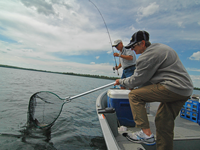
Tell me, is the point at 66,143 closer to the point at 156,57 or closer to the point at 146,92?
the point at 146,92

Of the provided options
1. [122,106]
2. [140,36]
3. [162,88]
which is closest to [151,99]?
[162,88]

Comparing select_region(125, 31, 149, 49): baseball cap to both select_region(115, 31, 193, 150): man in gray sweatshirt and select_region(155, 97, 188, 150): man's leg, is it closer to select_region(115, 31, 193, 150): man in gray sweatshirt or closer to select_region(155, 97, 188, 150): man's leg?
select_region(115, 31, 193, 150): man in gray sweatshirt

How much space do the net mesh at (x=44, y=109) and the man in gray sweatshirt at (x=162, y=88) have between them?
2056mm

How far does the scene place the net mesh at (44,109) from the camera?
2.95 m

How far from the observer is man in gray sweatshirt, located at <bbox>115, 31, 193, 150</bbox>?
4.97 ft

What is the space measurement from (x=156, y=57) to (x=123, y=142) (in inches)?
54.4

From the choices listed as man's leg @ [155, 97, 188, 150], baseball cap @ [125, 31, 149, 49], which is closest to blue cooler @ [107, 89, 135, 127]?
man's leg @ [155, 97, 188, 150]

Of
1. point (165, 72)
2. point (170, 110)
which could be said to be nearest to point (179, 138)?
point (170, 110)

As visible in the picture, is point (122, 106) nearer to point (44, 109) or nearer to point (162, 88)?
point (162, 88)

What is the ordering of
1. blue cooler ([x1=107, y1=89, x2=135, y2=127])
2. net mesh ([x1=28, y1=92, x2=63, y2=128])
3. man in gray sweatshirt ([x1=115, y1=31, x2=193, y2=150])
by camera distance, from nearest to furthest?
man in gray sweatshirt ([x1=115, y1=31, x2=193, y2=150])
blue cooler ([x1=107, y1=89, x2=135, y2=127])
net mesh ([x1=28, y1=92, x2=63, y2=128])

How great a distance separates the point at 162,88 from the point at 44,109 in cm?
271

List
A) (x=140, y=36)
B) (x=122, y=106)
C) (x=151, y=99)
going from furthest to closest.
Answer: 1. (x=122, y=106)
2. (x=140, y=36)
3. (x=151, y=99)

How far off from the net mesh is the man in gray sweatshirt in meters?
2.06

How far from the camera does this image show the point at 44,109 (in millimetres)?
3020
